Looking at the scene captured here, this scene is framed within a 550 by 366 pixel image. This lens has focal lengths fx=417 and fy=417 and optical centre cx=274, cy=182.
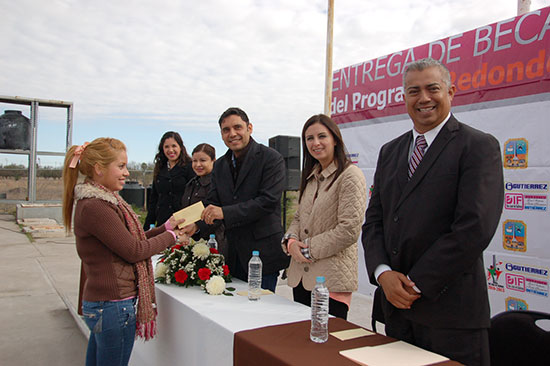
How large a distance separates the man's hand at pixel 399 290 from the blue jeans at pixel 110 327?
4.10 feet

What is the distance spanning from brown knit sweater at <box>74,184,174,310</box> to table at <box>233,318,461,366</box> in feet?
2.33

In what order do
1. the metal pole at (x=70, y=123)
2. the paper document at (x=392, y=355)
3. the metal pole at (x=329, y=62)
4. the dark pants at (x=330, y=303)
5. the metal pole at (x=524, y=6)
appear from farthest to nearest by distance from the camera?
1. the metal pole at (x=70, y=123)
2. the metal pole at (x=329, y=62)
3. the metal pole at (x=524, y=6)
4. the dark pants at (x=330, y=303)
5. the paper document at (x=392, y=355)

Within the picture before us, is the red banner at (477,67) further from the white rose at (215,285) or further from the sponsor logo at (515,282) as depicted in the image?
the white rose at (215,285)

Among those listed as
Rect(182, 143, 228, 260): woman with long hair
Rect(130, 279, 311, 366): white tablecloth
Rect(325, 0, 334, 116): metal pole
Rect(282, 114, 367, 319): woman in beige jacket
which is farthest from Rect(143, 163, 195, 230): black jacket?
Rect(325, 0, 334, 116): metal pole

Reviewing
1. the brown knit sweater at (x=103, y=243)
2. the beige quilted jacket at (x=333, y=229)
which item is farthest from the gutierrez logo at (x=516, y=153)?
the brown knit sweater at (x=103, y=243)

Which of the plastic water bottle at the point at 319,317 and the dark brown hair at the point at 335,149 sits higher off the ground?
the dark brown hair at the point at 335,149

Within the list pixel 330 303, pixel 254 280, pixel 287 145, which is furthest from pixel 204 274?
pixel 287 145

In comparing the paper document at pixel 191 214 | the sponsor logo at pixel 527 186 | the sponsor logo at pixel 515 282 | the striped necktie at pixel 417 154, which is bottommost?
the sponsor logo at pixel 515 282

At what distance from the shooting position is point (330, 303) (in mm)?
2154

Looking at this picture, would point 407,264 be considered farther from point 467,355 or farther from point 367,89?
point 367,89

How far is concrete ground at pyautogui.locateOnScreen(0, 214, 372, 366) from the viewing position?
349cm

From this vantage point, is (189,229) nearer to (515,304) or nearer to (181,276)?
(181,276)

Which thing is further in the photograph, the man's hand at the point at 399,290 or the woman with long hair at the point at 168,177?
the woman with long hair at the point at 168,177

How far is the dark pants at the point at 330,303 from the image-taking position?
214 cm
